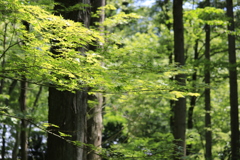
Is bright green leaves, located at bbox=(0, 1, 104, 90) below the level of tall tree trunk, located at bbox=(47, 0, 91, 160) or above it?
above

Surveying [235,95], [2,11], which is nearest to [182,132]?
Answer: [235,95]

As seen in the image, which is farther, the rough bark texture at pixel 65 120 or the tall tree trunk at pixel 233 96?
the tall tree trunk at pixel 233 96

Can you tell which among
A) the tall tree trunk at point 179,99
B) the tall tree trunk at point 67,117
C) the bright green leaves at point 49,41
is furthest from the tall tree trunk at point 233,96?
the bright green leaves at point 49,41

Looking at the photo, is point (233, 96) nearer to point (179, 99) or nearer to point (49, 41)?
point (179, 99)

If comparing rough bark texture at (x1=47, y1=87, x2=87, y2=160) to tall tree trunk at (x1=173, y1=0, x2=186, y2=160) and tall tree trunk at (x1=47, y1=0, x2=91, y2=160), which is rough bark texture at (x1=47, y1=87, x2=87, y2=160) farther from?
tall tree trunk at (x1=173, y1=0, x2=186, y2=160)

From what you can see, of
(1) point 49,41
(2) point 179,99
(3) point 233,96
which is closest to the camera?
(1) point 49,41

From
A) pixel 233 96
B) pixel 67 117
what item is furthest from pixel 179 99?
pixel 233 96

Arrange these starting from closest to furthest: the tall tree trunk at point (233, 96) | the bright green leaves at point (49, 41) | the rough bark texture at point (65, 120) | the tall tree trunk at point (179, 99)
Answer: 1. the bright green leaves at point (49, 41)
2. the rough bark texture at point (65, 120)
3. the tall tree trunk at point (179, 99)
4. the tall tree trunk at point (233, 96)

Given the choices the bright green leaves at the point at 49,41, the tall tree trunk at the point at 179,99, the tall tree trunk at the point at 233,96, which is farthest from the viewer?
the tall tree trunk at the point at 233,96

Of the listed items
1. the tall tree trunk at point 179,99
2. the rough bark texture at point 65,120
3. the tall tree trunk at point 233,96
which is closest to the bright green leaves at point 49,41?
the rough bark texture at point 65,120

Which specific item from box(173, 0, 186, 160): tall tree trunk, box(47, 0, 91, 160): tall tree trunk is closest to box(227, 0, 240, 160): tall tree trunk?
box(173, 0, 186, 160): tall tree trunk

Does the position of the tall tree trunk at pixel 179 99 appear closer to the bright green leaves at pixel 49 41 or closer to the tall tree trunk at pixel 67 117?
the tall tree trunk at pixel 67 117

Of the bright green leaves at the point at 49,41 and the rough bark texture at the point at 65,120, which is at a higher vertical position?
the bright green leaves at the point at 49,41

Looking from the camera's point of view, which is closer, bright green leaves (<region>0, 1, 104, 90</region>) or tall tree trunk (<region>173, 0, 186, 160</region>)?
bright green leaves (<region>0, 1, 104, 90</region>)
